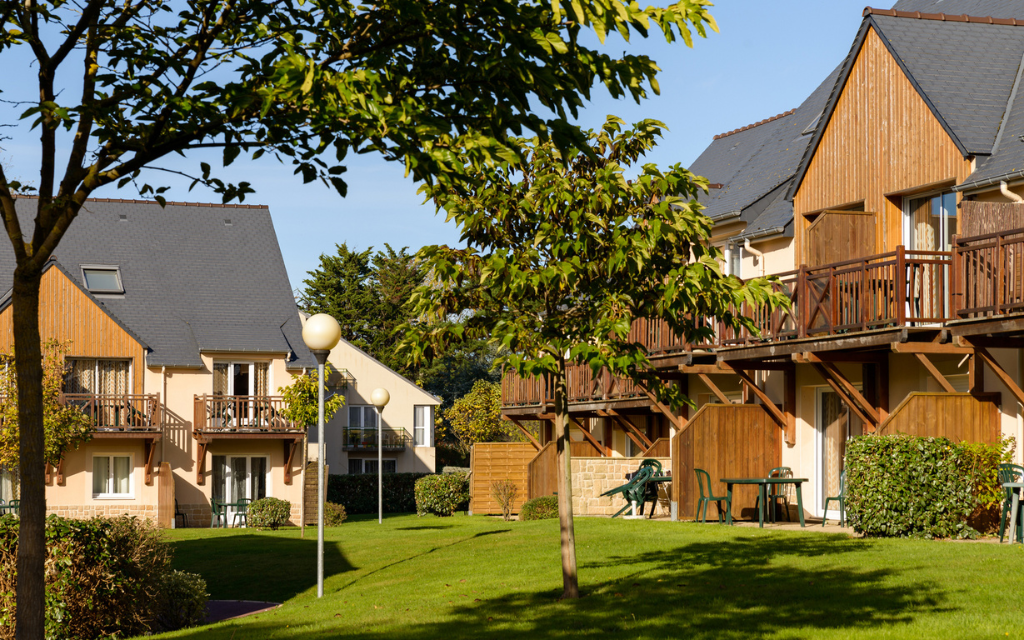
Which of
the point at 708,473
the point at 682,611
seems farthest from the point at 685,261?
the point at 708,473

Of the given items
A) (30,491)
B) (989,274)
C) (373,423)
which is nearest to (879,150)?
(989,274)

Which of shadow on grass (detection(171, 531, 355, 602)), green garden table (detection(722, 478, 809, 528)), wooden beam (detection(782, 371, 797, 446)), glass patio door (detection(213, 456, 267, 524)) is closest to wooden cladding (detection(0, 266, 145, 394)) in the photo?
glass patio door (detection(213, 456, 267, 524))

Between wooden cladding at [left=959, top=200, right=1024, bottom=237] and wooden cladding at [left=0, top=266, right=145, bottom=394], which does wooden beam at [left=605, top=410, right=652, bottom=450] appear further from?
wooden cladding at [left=0, top=266, right=145, bottom=394]

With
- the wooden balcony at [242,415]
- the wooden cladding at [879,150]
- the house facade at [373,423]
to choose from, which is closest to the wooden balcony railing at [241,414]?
the wooden balcony at [242,415]

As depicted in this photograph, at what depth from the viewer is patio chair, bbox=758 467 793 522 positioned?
67.2 ft

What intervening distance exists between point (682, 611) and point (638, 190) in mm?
3961

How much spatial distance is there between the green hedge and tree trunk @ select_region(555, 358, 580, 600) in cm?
3137

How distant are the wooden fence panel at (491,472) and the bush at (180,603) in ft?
68.9

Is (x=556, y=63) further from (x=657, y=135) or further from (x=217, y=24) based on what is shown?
(x=657, y=135)

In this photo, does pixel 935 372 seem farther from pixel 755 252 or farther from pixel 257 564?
pixel 257 564

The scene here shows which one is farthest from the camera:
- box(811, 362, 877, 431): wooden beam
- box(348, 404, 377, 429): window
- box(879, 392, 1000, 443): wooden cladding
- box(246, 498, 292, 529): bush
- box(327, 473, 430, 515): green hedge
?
box(348, 404, 377, 429): window

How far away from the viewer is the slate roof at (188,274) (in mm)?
35500

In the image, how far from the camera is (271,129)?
23.2 feet

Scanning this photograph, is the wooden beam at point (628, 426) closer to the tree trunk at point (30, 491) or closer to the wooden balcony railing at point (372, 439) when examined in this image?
the tree trunk at point (30, 491)
